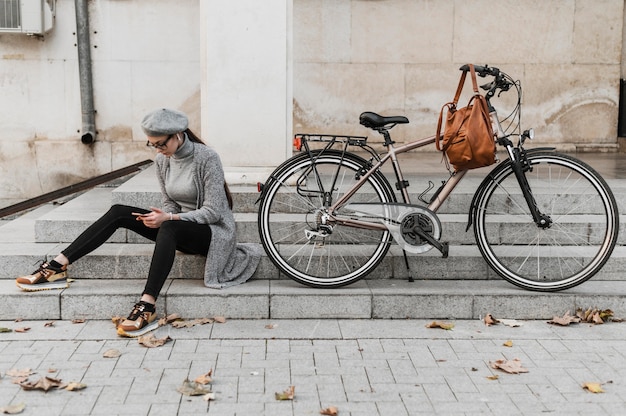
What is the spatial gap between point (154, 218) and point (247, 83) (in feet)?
6.27

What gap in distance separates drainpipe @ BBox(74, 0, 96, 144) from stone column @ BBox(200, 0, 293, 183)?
3.56m

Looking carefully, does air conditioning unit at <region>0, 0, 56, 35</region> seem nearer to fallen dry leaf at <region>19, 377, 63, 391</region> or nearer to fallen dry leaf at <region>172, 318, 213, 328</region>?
fallen dry leaf at <region>172, 318, 213, 328</region>

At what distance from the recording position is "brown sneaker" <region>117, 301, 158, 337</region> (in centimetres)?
525

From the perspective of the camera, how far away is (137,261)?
6070mm

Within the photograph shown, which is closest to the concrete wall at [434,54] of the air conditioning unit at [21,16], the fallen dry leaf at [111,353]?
the air conditioning unit at [21,16]

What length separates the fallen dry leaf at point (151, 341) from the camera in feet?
16.8

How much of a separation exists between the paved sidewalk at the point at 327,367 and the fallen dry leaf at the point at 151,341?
0.13ft

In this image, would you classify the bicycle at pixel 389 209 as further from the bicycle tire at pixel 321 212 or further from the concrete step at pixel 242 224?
the concrete step at pixel 242 224

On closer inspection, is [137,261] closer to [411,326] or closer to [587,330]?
[411,326]

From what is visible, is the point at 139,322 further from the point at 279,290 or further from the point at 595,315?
the point at 595,315

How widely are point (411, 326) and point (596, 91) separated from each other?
6495mm

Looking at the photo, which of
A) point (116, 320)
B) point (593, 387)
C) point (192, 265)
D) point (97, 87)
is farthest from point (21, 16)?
point (593, 387)

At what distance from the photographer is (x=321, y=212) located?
230 inches

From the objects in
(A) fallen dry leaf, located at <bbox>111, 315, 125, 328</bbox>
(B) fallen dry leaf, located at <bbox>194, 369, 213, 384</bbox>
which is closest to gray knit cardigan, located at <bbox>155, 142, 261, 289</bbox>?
(A) fallen dry leaf, located at <bbox>111, 315, 125, 328</bbox>
